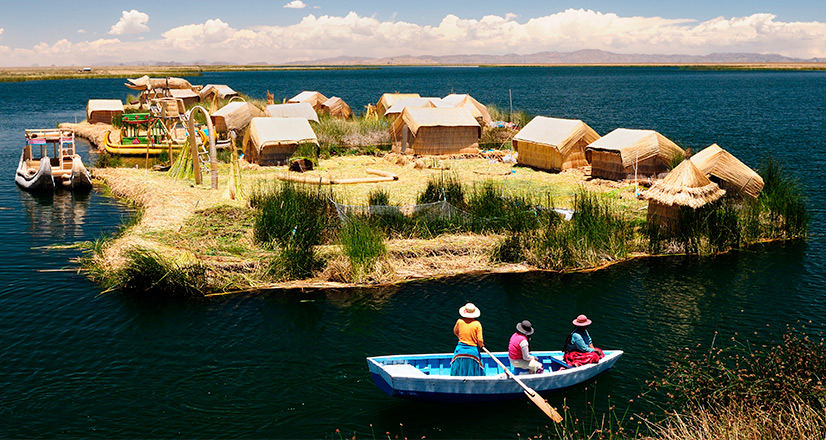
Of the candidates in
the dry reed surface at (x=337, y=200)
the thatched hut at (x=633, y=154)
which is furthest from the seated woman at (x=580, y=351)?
the thatched hut at (x=633, y=154)

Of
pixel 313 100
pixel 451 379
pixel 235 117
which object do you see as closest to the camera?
pixel 451 379

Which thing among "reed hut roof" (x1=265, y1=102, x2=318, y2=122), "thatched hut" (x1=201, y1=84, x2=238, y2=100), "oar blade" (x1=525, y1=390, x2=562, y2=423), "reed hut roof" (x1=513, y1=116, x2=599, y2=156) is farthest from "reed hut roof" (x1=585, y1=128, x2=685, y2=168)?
"thatched hut" (x1=201, y1=84, x2=238, y2=100)

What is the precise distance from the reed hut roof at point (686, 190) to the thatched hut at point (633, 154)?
16.1ft

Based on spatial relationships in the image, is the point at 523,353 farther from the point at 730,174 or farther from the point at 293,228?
the point at 730,174

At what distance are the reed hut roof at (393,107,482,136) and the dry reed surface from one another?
5.26 ft

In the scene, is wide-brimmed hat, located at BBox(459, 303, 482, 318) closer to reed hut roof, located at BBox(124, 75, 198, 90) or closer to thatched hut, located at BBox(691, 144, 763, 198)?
thatched hut, located at BBox(691, 144, 763, 198)

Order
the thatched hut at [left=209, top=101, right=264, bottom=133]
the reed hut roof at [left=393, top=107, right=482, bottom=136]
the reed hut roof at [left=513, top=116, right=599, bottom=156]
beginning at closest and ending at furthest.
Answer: the reed hut roof at [left=513, top=116, right=599, bottom=156] < the reed hut roof at [left=393, top=107, right=482, bottom=136] < the thatched hut at [left=209, top=101, right=264, bottom=133]

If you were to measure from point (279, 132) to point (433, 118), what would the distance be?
22.5 feet

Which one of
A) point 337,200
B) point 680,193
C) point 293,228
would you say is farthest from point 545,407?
point 337,200

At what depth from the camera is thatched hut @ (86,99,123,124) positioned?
4466 centimetres

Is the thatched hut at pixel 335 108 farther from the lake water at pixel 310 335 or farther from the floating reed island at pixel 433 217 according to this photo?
the lake water at pixel 310 335

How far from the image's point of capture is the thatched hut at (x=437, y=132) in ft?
95.5

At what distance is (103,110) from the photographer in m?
44.8

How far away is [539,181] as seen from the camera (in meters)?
23.7
